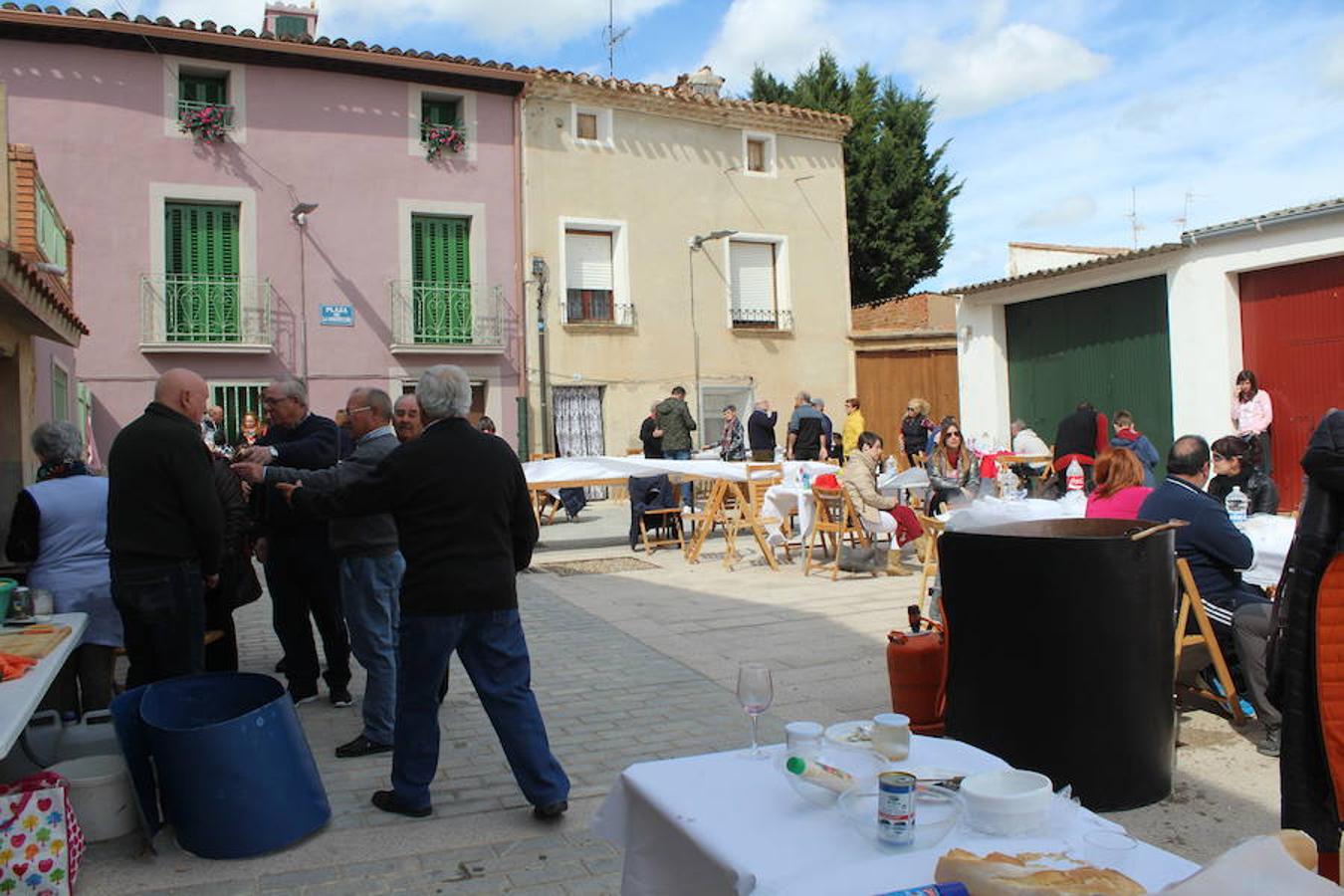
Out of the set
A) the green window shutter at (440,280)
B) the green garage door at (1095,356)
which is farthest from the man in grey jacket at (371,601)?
the green window shutter at (440,280)

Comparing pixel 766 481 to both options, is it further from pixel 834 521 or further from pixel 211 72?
pixel 211 72

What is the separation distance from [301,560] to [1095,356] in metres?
13.8

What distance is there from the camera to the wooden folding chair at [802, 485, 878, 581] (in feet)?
32.3

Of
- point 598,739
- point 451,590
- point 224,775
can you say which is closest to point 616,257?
point 598,739

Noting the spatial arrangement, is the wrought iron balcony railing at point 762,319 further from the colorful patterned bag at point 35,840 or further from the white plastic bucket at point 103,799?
the colorful patterned bag at point 35,840

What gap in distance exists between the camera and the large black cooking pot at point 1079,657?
387 centimetres

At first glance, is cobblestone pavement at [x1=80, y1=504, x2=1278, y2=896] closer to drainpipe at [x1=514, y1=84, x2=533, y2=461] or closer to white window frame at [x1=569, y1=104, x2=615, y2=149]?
drainpipe at [x1=514, y1=84, x2=533, y2=461]

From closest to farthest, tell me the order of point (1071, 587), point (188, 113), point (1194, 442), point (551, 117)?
point (1071, 587) < point (1194, 442) < point (188, 113) < point (551, 117)

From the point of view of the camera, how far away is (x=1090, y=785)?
3.92m

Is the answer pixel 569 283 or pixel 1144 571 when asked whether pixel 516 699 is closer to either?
pixel 1144 571

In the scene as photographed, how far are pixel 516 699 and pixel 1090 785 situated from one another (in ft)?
6.99

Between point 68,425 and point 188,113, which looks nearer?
point 68,425

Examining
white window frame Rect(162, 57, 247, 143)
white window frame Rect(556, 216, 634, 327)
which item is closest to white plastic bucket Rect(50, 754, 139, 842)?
white window frame Rect(162, 57, 247, 143)

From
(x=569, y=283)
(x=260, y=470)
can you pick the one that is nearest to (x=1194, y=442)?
(x=260, y=470)
